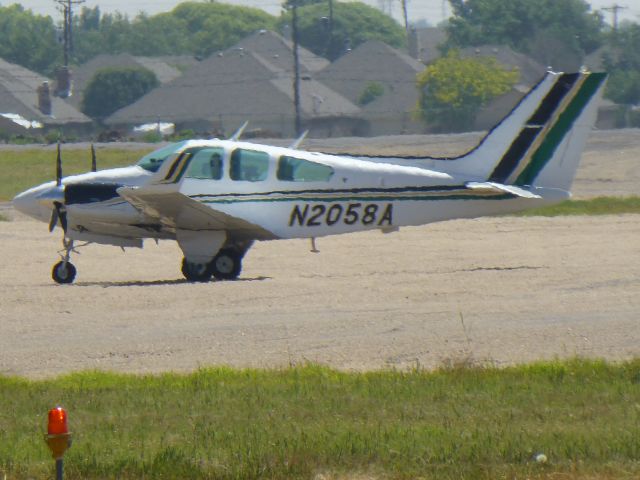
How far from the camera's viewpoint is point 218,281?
18.0m

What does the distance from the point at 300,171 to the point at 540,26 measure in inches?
3022

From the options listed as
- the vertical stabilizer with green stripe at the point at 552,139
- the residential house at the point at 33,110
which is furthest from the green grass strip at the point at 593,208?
the residential house at the point at 33,110

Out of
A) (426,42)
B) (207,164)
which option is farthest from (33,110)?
(207,164)

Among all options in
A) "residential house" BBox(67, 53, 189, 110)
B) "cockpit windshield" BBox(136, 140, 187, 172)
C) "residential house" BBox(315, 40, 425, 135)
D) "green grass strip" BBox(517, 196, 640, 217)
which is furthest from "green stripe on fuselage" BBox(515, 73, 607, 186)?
"residential house" BBox(67, 53, 189, 110)

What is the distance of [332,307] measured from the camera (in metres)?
14.8

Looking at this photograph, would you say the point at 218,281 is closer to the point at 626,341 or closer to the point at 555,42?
the point at 626,341

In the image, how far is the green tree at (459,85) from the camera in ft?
264

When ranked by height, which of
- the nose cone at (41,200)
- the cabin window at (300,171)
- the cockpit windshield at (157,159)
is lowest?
the nose cone at (41,200)

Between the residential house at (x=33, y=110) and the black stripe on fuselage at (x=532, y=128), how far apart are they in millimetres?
74343

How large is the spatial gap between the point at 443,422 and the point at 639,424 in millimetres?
1231

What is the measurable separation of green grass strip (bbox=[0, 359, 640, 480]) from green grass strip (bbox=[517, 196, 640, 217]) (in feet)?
75.3

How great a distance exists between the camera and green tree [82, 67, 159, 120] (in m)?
103

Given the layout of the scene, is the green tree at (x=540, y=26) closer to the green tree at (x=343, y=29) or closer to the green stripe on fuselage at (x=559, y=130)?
the green tree at (x=343, y=29)

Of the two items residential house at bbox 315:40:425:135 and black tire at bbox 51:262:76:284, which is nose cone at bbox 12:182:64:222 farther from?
residential house at bbox 315:40:425:135
